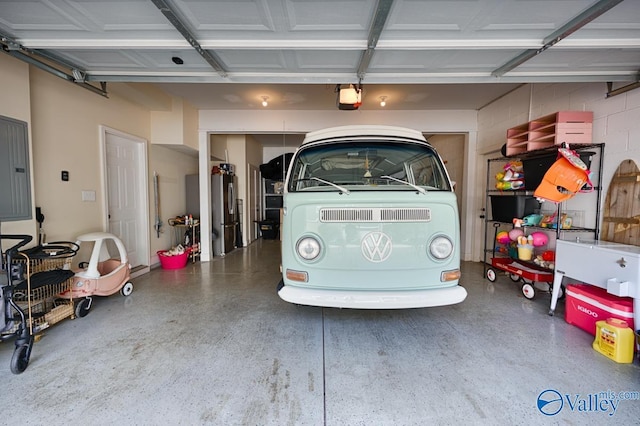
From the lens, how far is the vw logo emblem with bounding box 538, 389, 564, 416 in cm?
168

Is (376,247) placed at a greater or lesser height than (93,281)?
greater

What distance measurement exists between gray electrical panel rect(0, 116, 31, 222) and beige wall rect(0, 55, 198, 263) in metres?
0.10

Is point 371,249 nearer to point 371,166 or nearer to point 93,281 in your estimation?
point 371,166

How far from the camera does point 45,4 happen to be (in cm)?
187

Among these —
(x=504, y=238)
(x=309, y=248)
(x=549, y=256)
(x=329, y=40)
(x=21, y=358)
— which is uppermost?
(x=329, y=40)

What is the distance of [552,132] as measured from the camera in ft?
11.2

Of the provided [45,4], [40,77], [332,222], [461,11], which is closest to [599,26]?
[461,11]

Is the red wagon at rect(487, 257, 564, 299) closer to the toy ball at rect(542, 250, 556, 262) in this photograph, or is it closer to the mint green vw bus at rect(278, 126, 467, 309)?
the toy ball at rect(542, 250, 556, 262)

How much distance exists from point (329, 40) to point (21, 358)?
3.45 meters

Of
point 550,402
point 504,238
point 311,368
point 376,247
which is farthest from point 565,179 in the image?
point 311,368

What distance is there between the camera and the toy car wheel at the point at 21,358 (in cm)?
198

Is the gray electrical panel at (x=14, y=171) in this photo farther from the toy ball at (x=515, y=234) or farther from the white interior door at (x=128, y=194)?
the toy ball at (x=515, y=234)

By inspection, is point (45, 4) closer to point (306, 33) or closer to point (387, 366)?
point (306, 33)

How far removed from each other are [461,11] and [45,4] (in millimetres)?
2888
